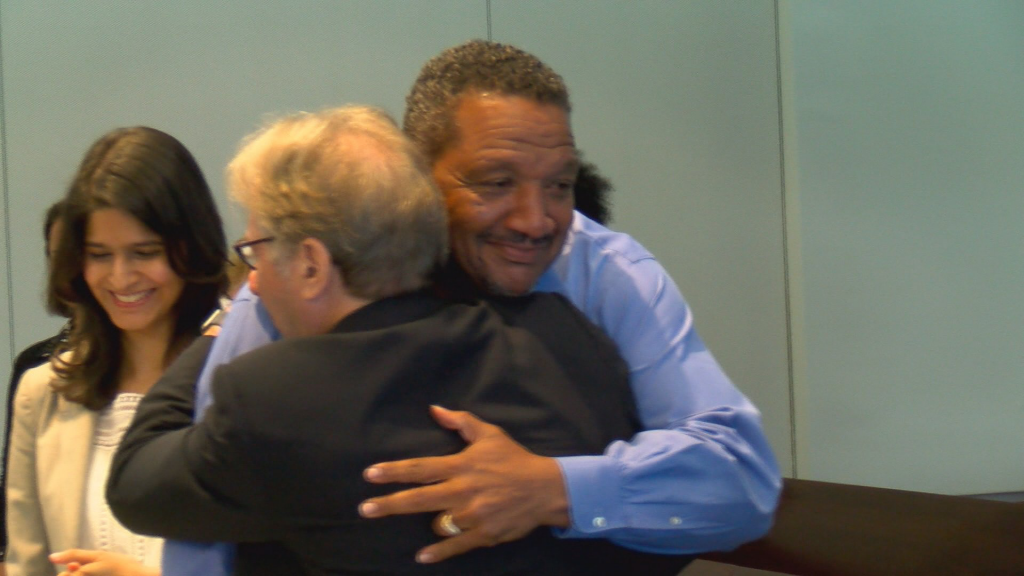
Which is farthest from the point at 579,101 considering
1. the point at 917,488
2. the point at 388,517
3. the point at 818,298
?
the point at 388,517

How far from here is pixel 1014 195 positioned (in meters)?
3.74

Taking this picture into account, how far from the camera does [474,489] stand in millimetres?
966

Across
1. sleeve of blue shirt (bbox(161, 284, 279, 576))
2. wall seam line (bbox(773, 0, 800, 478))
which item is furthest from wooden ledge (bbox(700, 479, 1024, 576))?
sleeve of blue shirt (bbox(161, 284, 279, 576))

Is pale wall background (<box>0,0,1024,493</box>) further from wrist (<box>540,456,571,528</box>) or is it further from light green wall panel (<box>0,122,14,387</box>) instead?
wrist (<box>540,456,571,528</box>)

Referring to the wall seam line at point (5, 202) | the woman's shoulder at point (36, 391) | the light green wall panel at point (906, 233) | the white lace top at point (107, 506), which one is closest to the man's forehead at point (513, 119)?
the white lace top at point (107, 506)

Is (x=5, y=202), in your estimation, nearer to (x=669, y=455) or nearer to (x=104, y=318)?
(x=104, y=318)

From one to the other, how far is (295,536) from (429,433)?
0.17 meters

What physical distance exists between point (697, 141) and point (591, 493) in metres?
2.83

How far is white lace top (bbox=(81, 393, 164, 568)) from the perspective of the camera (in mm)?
1503

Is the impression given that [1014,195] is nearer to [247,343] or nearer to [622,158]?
[622,158]

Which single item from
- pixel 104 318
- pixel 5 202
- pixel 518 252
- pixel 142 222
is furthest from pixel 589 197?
pixel 5 202

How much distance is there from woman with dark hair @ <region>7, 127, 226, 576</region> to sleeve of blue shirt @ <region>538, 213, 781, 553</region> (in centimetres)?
80

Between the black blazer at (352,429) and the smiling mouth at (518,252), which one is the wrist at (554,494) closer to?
the black blazer at (352,429)

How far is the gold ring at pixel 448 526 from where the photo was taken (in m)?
0.95
